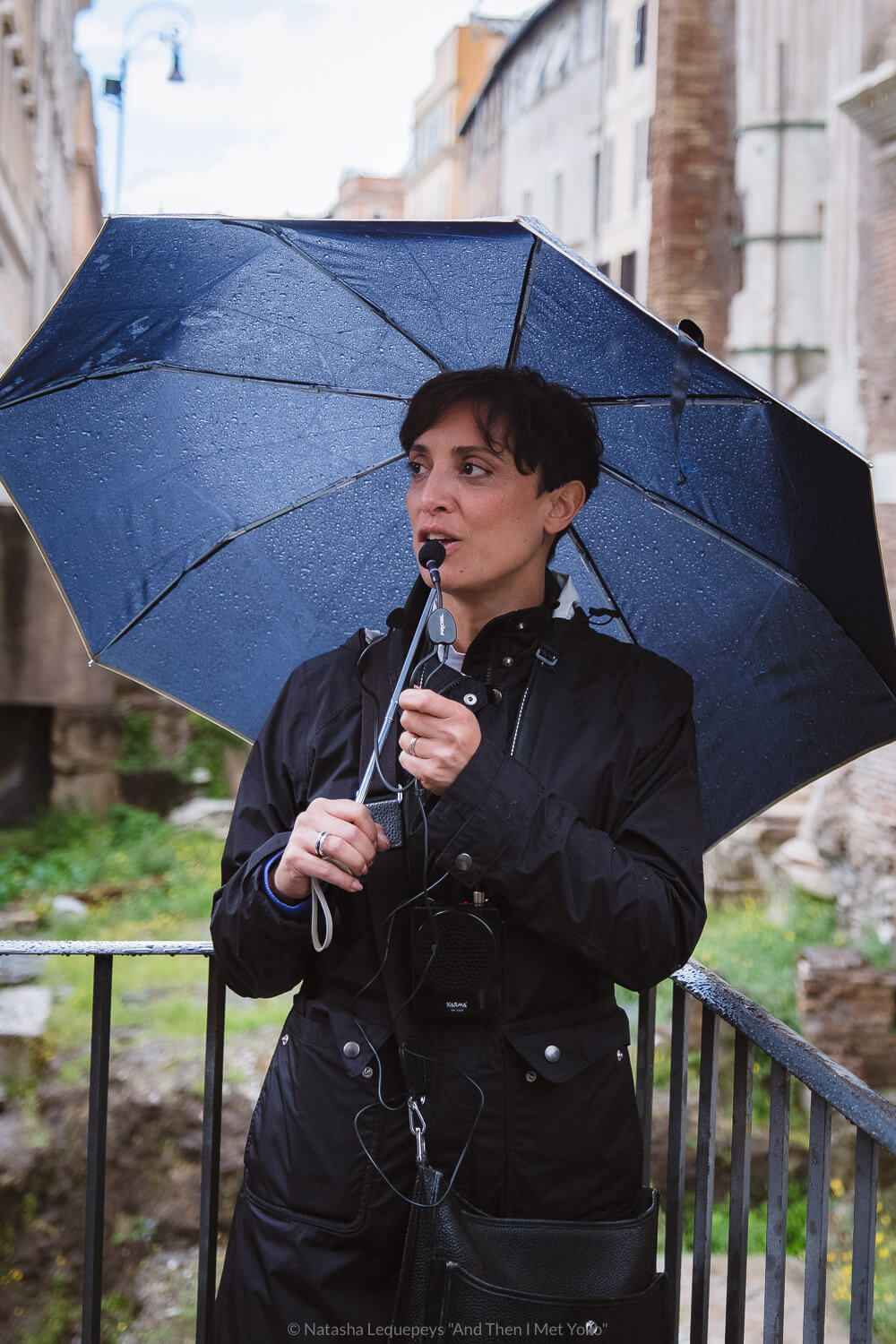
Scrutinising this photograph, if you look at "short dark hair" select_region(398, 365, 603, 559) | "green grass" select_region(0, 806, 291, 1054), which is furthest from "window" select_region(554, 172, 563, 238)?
"short dark hair" select_region(398, 365, 603, 559)

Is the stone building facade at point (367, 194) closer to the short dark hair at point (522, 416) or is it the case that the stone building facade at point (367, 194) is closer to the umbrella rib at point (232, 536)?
the umbrella rib at point (232, 536)

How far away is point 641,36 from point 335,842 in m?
25.7

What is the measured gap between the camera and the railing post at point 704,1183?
2.15 meters

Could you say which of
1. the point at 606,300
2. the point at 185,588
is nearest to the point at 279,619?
the point at 185,588

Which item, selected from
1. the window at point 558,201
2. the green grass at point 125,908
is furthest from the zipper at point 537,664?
the window at point 558,201

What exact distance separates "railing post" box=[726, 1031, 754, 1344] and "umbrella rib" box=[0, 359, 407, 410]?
1.31 m

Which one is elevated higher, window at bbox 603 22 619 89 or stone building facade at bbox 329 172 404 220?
stone building facade at bbox 329 172 404 220

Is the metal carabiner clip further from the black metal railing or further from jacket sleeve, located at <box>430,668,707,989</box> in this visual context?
the black metal railing

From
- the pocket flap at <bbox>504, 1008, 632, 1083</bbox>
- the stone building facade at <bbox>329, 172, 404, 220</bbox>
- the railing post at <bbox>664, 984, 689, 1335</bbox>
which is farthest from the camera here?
the stone building facade at <bbox>329, 172, 404, 220</bbox>

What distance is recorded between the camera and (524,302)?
193 centimetres

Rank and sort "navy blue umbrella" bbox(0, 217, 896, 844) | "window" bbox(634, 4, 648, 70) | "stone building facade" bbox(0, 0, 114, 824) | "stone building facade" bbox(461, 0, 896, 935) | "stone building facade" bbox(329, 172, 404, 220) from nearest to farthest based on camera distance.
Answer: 1. "navy blue umbrella" bbox(0, 217, 896, 844)
2. "stone building facade" bbox(461, 0, 896, 935)
3. "stone building facade" bbox(0, 0, 114, 824)
4. "window" bbox(634, 4, 648, 70)
5. "stone building facade" bbox(329, 172, 404, 220)

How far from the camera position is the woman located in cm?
165

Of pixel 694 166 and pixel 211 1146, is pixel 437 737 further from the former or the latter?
pixel 694 166

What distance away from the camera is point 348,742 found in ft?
6.20
